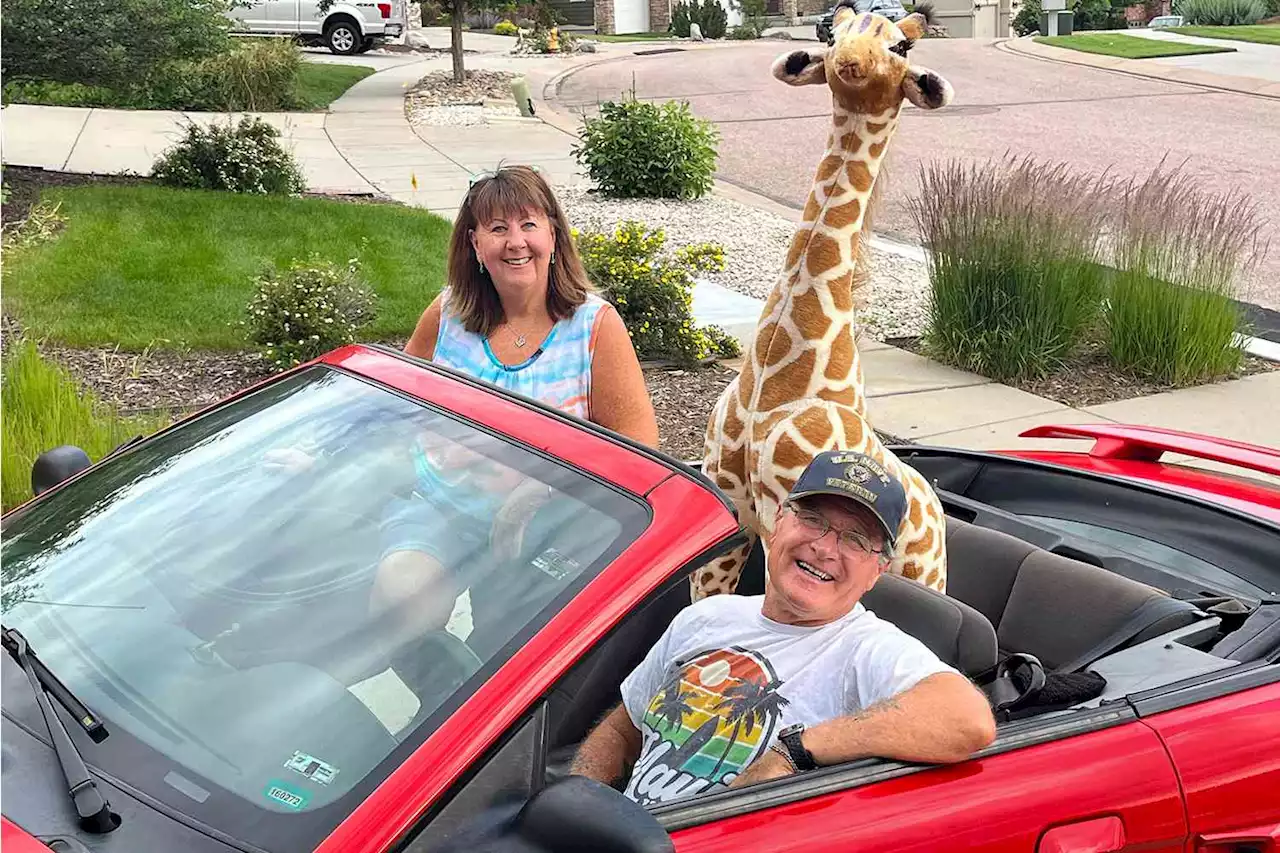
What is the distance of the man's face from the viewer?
2545 millimetres

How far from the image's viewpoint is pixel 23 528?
2.70 meters

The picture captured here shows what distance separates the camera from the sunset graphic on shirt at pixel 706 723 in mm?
2357

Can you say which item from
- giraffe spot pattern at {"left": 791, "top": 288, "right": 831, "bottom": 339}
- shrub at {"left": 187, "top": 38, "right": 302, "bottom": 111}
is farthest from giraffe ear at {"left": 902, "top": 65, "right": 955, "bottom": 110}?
shrub at {"left": 187, "top": 38, "right": 302, "bottom": 111}

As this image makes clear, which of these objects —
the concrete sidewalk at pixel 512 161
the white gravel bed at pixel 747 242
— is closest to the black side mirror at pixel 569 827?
the concrete sidewalk at pixel 512 161

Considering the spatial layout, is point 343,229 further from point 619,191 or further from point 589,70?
point 589,70

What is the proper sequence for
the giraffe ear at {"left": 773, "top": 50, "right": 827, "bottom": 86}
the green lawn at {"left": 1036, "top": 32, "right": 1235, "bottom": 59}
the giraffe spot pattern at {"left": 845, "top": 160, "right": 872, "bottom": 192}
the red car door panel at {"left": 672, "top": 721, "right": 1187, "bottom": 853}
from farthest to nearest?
1. the green lawn at {"left": 1036, "top": 32, "right": 1235, "bottom": 59}
2. the giraffe ear at {"left": 773, "top": 50, "right": 827, "bottom": 86}
3. the giraffe spot pattern at {"left": 845, "top": 160, "right": 872, "bottom": 192}
4. the red car door panel at {"left": 672, "top": 721, "right": 1187, "bottom": 853}

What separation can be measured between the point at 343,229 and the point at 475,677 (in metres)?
8.38

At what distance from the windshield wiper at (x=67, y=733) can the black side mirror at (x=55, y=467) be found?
0.78m

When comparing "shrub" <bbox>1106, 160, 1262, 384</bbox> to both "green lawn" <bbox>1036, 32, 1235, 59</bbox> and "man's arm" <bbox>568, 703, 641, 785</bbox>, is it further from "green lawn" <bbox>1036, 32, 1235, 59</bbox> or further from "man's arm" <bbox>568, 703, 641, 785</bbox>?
"green lawn" <bbox>1036, 32, 1235, 59</bbox>

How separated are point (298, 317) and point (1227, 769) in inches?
211

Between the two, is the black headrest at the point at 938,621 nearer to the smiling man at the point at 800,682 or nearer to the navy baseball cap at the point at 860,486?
the smiling man at the point at 800,682

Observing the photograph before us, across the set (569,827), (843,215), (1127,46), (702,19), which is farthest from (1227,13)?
(569,827)

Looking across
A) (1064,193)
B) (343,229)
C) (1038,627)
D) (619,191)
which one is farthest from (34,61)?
(1038,627)

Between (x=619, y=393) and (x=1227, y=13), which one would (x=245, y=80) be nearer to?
(x=619, y=393)
